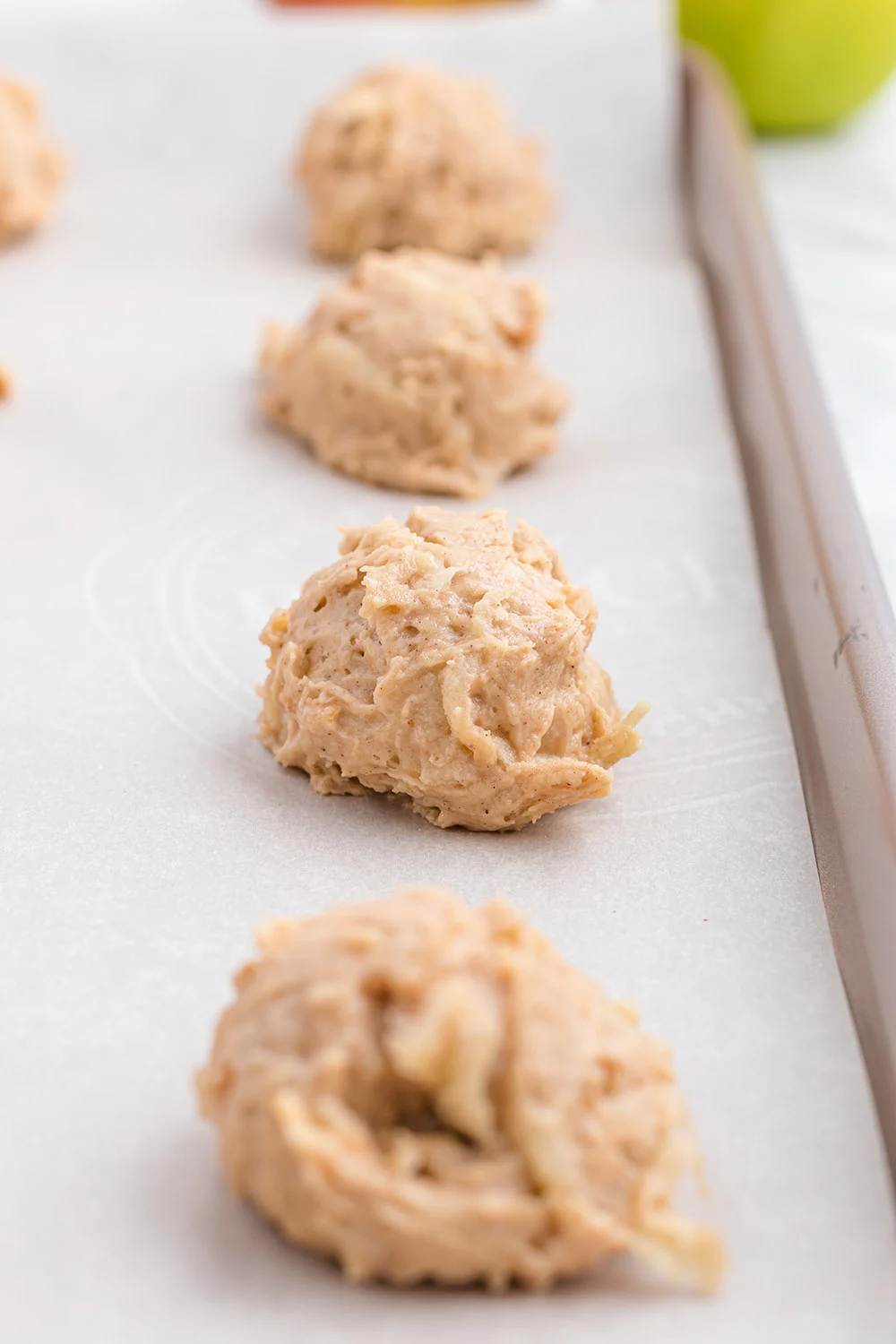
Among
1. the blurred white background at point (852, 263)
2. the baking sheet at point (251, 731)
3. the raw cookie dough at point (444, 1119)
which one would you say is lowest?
the blurred white background at point (852, 263)

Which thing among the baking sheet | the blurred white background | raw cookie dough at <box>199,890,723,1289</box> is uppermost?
raw cookie dough at <box>199,890,723,1289</box>

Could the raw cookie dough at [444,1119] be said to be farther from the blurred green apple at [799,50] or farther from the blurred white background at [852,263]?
the blurred green apple at [799,50]

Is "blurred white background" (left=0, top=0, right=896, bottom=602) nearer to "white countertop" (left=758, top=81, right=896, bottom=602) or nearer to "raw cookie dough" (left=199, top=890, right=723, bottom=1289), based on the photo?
"white countertop" (left=758, top=81, right=896, bottom=602)

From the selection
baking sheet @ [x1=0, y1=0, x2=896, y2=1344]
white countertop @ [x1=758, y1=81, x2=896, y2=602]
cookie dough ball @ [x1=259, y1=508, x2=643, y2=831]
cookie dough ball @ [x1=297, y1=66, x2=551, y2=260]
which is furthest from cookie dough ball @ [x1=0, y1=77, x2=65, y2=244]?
cookie dough ball @ [x1=259, y1=508, x2=643, y2=831]

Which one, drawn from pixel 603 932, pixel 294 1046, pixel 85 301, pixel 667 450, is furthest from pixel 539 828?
pixel 85 301

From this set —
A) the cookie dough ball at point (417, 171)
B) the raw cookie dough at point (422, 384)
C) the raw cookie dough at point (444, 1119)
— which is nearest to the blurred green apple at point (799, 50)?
the cookie dough ball at point (417, 171)

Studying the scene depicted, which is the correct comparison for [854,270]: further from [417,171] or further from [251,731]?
[251,731]
